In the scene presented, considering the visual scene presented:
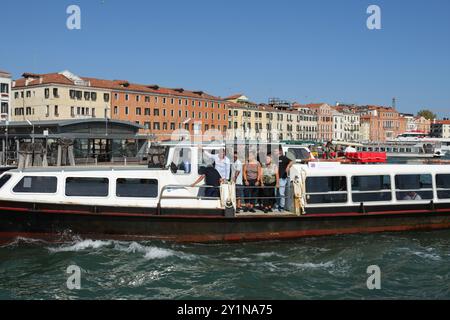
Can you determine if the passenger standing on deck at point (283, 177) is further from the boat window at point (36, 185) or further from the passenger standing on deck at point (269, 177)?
the boat window at point (36, 185)

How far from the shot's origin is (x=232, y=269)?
12195mm

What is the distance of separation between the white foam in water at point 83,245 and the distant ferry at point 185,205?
20cm

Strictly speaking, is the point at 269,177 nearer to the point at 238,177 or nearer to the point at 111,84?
the point at 238,177

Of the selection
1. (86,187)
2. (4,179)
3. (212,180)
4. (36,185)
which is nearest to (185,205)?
(212,180)

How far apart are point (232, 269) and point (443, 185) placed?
8.53m

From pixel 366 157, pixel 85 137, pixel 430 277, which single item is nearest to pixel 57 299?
pixel 430 277

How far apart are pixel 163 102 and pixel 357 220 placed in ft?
261

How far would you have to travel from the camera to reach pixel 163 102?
302ft

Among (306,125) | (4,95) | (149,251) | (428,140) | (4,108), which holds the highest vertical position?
(306,125)

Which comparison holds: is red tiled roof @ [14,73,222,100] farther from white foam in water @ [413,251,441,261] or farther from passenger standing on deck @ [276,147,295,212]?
white foam in water @ [413,251,441,261]

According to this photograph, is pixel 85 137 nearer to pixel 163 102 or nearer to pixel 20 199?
pixel 20 199

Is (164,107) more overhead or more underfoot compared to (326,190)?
more overhead

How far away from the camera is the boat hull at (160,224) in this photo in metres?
13.8

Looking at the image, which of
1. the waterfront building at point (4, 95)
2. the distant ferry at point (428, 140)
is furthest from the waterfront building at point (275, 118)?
the waterfront building at point (4, 95)
